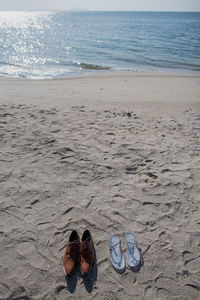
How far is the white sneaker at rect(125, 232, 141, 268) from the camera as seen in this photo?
114 inches

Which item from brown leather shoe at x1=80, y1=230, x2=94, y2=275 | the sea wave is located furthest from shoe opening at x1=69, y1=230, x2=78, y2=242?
the sea wave

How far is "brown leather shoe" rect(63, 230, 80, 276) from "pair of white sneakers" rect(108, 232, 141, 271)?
530 mm

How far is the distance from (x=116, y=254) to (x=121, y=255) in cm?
8

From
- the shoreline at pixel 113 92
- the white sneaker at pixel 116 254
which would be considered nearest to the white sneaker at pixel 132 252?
the white sneaker at pixel 116 254

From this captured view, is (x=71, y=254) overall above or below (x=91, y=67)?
below

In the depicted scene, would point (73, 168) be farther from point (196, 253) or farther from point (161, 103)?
point (161, 103)

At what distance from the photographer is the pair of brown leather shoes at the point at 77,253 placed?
273 cm

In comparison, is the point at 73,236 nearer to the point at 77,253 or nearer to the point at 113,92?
the point at 77,253

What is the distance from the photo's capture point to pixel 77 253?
2.93 metres

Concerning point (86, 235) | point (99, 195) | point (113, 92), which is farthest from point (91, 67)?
point (86, 235)

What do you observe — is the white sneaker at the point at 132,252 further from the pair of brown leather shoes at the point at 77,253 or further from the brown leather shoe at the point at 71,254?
the brown leather shoe at the point at 71,254

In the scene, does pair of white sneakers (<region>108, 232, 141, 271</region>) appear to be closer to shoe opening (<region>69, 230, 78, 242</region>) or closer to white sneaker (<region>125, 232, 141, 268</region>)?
white sneaker (<region>125, 232, 141, 268</region>)

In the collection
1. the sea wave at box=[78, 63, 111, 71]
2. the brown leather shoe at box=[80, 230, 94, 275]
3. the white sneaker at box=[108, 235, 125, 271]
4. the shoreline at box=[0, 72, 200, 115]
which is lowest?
the white sneaker at box=[108, 235, 125, 271]

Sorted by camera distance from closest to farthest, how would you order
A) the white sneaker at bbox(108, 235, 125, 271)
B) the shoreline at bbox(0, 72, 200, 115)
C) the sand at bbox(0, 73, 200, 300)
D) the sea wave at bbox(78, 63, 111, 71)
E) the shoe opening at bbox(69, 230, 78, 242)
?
the sand at bbox(0, 73, 200, 300)
the white sneaker at bbox(108, 235, 125, 271)
the shoe opening at bbox(69, 230, 78, 242)
the shoreline at bbox(0, 72, 200, 115)
the sea wave at bbox(78, 63, 111, 71)
